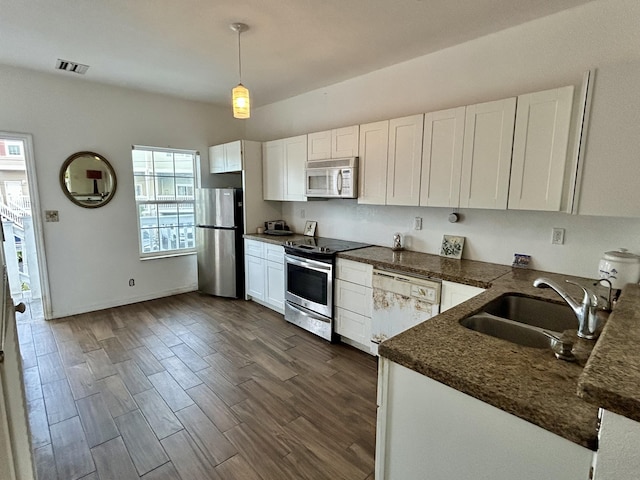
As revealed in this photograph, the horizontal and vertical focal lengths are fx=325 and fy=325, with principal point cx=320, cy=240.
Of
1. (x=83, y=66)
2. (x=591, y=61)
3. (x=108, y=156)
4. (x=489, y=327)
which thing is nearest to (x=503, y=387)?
(x=489, y=327)

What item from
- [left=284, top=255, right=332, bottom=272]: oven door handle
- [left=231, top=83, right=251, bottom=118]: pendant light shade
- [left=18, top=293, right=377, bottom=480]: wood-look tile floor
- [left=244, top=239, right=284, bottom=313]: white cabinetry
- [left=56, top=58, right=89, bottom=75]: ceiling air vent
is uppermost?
[left=56, top=58, right=89, bottom=75]: ceiling air vent

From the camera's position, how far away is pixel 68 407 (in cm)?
234

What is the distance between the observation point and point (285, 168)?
13.8 ft

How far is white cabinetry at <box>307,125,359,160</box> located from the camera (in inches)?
133

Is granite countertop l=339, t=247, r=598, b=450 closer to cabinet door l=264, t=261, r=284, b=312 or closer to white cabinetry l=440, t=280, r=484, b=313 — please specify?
white cabinetry l=440, t=280, r=484, b=313

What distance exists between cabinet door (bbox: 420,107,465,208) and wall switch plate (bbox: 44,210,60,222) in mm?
4088

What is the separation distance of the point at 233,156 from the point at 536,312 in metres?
3.87

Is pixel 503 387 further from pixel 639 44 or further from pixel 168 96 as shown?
pixel 168 96

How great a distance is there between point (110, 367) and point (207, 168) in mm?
3086

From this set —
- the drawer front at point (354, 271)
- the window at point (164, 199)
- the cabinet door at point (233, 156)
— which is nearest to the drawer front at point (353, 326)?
the drawer front at point (354, 271)

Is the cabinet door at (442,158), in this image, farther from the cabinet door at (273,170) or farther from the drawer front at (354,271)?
the cabinet door at (273,170)

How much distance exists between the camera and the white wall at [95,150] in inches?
142

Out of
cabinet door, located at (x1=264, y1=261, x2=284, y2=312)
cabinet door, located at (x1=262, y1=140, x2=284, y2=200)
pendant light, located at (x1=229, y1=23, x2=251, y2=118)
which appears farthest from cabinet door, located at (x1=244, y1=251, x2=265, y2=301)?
pendant light, located at (x1=229, y1=23, x2=251, y2=118)

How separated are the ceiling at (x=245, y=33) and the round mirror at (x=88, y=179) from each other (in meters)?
0.94
